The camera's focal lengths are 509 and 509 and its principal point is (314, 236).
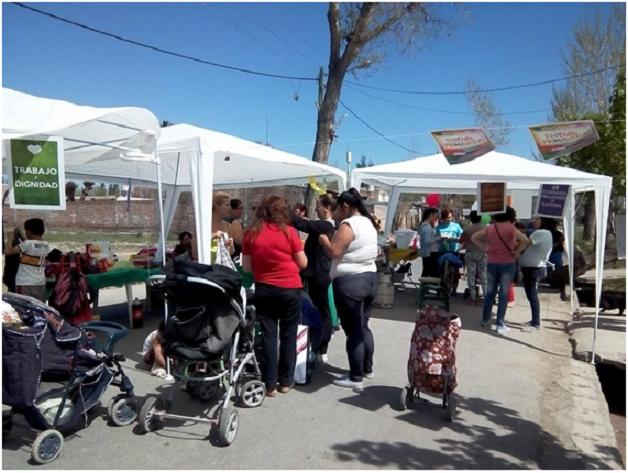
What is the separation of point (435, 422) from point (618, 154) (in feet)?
41.3

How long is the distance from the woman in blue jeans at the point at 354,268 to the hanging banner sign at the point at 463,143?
9.22ft

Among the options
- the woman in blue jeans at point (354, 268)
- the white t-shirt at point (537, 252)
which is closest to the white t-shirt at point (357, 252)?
the woman in blue jeans at point (354, 268)

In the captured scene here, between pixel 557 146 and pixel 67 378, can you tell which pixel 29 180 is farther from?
pixel 557 146

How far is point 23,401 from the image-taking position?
2.98 meters

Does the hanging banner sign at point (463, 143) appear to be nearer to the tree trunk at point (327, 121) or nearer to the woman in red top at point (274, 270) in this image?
the woman in red top at point (274, 270)

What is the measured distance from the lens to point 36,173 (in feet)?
13.1

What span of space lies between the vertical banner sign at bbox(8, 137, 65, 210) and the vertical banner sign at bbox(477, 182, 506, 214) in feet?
19.2

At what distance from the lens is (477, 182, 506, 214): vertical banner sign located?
303 inches

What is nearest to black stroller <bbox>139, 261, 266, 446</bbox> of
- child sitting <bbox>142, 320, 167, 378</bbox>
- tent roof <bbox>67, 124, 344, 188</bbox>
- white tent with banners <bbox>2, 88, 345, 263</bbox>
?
child sitting <bbox>142, 320, 167, 378</bbox>

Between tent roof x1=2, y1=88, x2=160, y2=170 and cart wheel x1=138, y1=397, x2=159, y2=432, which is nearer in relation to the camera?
cart wheel x1=138, y1=397, x2=159, y2=432

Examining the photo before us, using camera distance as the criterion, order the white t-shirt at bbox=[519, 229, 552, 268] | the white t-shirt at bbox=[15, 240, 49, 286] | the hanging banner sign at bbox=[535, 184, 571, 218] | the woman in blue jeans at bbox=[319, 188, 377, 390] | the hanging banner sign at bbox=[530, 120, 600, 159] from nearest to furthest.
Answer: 1. the woman in blue jeans at bbox=[319, 188, 377, 390]
2. the white t-shirt at bbox=[15, 240, 49, 286]
3. the hanging banner sign at bbox=[530, 120, 600, 159]
4. the white t-shirt at bbox=[519, 229, 552, 268]
5. the hanging banner sign at bbox=[535, 184, 571, 218]

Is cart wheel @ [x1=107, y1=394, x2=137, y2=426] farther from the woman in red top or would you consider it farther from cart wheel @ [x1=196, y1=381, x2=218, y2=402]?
the woman in red top

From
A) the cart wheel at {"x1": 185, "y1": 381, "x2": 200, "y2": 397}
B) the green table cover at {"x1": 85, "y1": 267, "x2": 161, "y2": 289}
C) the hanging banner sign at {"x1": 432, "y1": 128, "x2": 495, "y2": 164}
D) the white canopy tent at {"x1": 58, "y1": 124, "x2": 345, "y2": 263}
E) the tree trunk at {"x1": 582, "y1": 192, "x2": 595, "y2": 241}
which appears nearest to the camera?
the cart wheel at {"x1": 185, "y1": 381, "x2": 200, "y2": 397}

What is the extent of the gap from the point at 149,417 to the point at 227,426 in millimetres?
592
